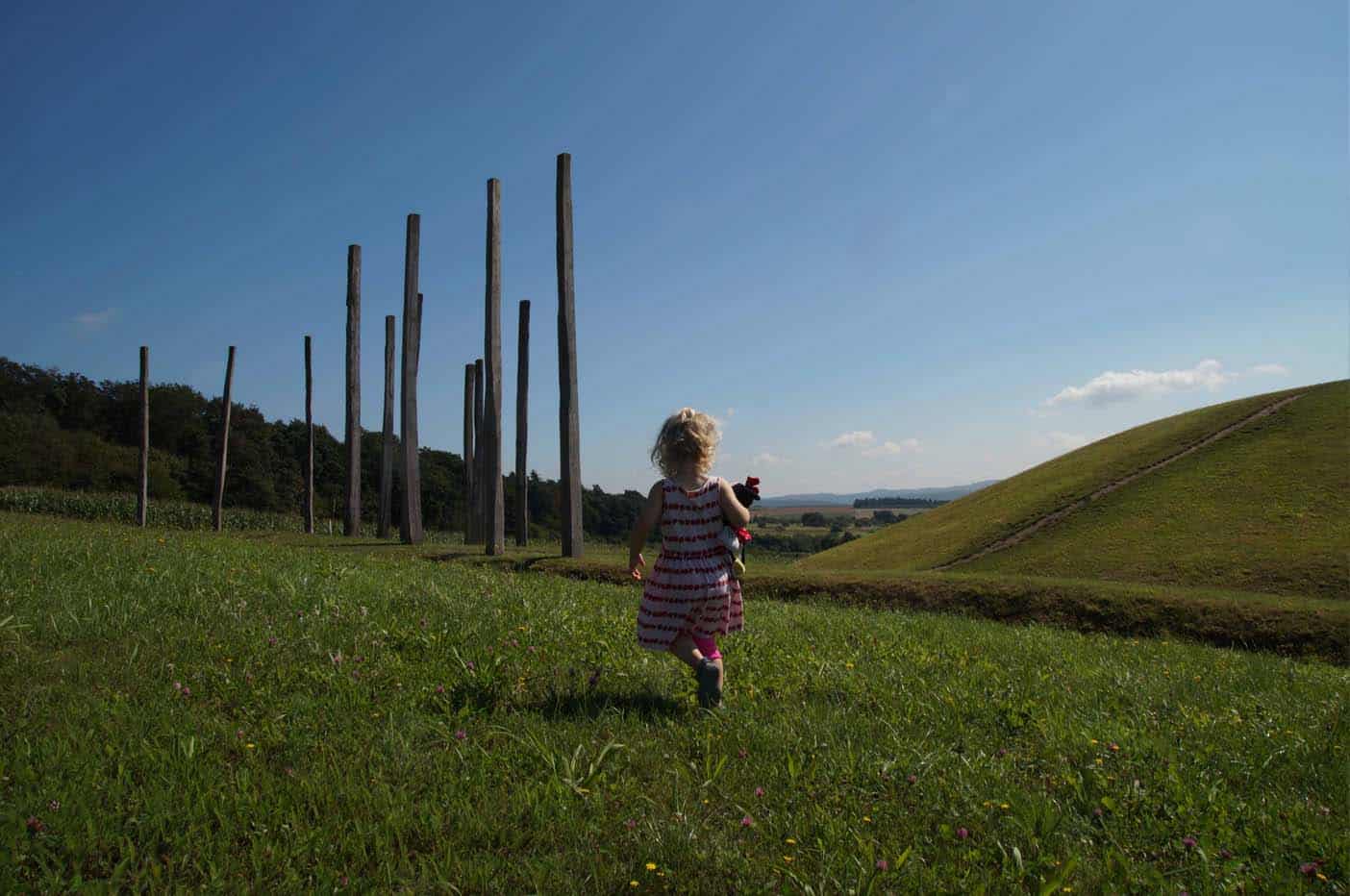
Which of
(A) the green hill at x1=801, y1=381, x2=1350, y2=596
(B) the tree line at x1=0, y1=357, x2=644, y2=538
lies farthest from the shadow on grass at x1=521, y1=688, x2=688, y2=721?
(B) the tree line at x1=0, y1=357, x2=644, y2=538

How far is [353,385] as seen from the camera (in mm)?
27422

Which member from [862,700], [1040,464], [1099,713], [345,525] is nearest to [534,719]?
[862,700]

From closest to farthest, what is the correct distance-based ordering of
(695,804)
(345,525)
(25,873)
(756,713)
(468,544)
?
(25,873)
(695,804)
(756,713)
(468,544)
(345,525)

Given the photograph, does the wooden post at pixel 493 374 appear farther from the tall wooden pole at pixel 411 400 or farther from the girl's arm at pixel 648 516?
the girl's arm at pixel 648 516

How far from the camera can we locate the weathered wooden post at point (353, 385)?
2706cm

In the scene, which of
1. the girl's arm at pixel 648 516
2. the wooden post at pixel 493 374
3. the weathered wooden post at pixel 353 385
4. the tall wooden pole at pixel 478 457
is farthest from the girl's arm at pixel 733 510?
the weathered wooden post at pixel 353 385

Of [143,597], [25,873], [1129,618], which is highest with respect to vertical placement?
[143,597]

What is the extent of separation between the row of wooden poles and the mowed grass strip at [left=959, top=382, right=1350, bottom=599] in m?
12.4

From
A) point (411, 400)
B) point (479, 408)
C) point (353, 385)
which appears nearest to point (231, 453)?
point (479, 408)

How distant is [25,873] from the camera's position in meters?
3.14

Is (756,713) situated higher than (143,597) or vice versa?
(143,597)

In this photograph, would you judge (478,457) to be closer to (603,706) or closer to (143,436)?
(143,436)

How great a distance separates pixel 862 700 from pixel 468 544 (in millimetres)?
21106

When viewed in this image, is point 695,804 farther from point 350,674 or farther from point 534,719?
point 350,674
